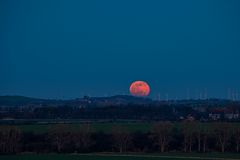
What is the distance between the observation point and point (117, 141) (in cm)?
7450

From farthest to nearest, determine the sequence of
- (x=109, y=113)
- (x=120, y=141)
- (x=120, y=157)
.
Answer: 1. (x=109, y=113)
2. (x=120, y=141)
3. (x=120, y=157)

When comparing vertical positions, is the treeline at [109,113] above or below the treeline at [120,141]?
above

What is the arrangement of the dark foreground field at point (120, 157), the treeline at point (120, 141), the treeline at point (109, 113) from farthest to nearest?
the treeline at point (109, 113)
the treeline at point (120, 141)
the dark foreground field at point (120, 157)

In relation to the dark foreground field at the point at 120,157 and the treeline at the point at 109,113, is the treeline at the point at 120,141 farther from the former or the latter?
the treeline at the point at 109,113

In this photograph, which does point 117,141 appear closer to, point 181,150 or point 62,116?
point 181,150

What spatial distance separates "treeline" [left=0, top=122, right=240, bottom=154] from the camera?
7319 cm

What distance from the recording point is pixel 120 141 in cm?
7444

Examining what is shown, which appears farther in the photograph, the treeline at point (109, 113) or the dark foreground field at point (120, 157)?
the treeline at point (109, 113)

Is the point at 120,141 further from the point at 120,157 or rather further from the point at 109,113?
the point at 109,113

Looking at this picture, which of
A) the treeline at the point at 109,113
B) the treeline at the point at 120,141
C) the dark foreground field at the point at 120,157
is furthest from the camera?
the treeline at the point at 109,113

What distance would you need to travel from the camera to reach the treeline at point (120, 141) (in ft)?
240

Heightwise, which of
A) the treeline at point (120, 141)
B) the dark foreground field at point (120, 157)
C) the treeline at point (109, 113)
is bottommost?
the dark foreground field at point (120, 157)

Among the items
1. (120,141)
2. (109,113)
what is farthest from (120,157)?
(109,113)

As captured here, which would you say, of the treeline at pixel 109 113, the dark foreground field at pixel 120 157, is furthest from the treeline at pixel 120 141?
the treeline at pixel 109 113
